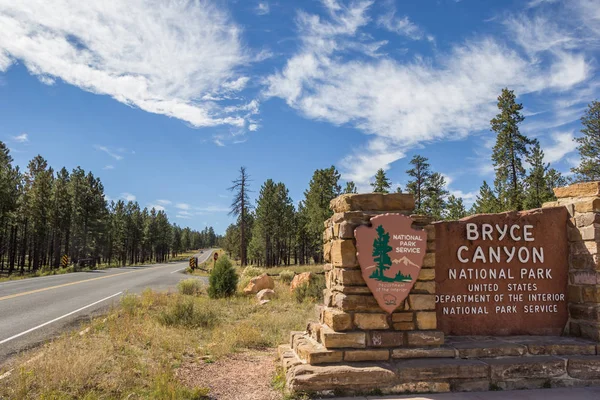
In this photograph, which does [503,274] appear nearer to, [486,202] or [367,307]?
[367,307]

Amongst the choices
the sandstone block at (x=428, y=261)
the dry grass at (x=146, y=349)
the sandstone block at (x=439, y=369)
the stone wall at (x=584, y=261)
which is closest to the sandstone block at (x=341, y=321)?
the sandstone block at (x=439, y=369)

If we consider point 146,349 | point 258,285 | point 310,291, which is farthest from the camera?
point 258,285

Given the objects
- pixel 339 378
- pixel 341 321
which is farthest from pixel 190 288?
pixel 339 378

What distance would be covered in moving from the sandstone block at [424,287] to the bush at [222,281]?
11109mm

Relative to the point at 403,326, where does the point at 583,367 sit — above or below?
below

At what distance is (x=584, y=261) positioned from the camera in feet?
19.4

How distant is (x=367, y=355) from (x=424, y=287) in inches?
49.2

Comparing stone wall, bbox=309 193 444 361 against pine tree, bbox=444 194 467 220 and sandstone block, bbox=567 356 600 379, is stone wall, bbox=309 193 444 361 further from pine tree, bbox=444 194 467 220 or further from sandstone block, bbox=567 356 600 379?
pine tree, bbox=444 194 467 220

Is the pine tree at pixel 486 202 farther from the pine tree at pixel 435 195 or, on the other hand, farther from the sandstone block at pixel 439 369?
the sandstone block at pixel 439 369

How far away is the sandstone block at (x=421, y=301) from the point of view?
5.38 metres

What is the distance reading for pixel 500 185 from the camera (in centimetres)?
2977

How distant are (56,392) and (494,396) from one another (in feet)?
17.9

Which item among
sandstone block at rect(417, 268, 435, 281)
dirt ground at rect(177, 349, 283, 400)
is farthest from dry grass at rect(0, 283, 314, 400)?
sandstone block at rect(417, 268, 435, 281)

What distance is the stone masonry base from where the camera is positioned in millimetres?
4824
